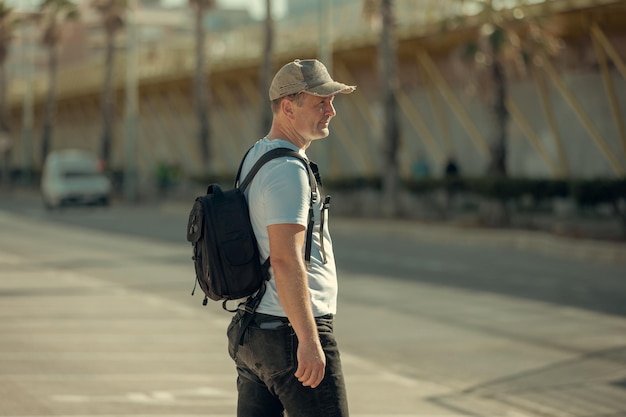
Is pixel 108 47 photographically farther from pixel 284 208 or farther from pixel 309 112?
pixel 284 208

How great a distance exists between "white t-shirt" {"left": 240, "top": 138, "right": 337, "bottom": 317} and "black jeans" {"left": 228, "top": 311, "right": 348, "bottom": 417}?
0.07 metres

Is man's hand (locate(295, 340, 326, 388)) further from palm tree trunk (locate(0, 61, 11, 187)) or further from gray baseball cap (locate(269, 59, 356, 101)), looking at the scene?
palm tree trunk (locate(0, 61, 11, 187))

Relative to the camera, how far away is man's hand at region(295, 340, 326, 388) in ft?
13.9

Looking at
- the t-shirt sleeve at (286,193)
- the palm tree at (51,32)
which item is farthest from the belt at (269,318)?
the palm tree at (51,32)

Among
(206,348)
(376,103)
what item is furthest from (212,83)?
(206,348)

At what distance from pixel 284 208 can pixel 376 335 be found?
27.0ft

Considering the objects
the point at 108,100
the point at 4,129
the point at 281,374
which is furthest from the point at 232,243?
the point at 4,129

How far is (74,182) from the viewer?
4753cm

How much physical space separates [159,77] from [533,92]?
88.4ft

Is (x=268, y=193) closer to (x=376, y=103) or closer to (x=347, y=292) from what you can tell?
(x=347, y=292)

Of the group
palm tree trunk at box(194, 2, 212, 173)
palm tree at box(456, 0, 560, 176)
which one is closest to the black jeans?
palm tree at box(456, 0, 560, 176)

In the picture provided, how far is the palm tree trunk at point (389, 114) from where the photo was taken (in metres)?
33.5

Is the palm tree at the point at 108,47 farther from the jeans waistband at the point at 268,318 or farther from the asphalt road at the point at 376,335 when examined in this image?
the jeans waistband at the point at 268,318

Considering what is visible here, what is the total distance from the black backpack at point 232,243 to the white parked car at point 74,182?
43189 mm
